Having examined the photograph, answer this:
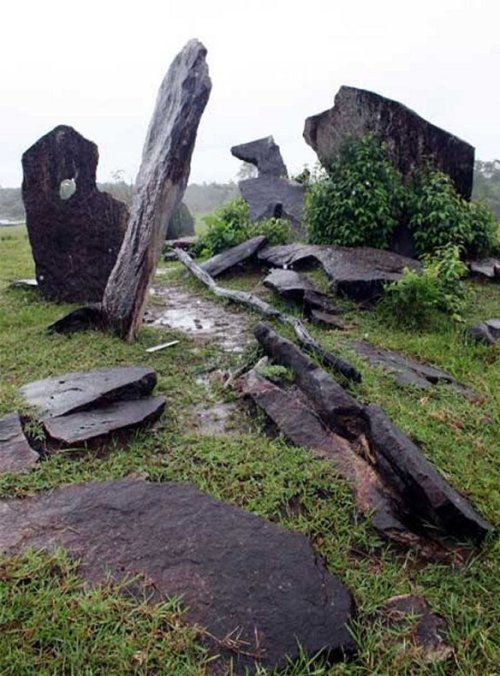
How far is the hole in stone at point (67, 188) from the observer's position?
5828 mm

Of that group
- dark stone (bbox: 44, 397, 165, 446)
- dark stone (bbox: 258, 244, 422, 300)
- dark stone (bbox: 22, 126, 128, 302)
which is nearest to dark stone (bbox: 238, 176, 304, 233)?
dark stone (bbox: 258, 244, 422, 300)

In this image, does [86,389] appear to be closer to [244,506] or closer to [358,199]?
[244,506]

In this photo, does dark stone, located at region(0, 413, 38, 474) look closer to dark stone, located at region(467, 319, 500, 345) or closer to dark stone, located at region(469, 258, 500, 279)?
dark stone, located at region(467, 319, 500, 345)

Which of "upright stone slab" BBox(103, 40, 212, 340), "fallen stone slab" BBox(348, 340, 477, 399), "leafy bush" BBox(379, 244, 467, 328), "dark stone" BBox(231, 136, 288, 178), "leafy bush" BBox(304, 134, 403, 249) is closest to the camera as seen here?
"fallen stone slab" BBox(348, 340, 477, 399)

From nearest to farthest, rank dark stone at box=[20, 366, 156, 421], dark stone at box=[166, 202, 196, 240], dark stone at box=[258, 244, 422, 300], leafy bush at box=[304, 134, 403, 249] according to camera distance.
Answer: dark stone at box=[20, 366, 156, 421] → dark stone at box=[258, 244, 422, 300] → leafy bush at box=[304, 134, 403, 249] → dark stone at box=[166, 202, 196, 240]

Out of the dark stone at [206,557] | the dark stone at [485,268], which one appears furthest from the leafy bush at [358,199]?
the dark stone at [206,557]

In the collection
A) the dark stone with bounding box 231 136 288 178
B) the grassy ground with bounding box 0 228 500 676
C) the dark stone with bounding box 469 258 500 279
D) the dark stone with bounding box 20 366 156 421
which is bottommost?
the grassy ground with bounding box 0 228 500 676

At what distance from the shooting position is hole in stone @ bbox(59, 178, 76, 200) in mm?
5828

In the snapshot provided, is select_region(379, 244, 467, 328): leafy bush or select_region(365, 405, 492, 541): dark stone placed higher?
select_region(379, 244, 467, 328): leafy bush

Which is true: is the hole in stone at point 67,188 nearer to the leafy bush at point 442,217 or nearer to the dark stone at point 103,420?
the dark stone at point 103,420

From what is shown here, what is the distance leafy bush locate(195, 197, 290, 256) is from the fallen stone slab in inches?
164

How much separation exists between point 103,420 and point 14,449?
1.54 feet

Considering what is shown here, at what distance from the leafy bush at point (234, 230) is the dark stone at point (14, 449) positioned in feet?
19.2

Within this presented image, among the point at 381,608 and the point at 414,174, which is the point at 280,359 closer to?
the point at 381,608
